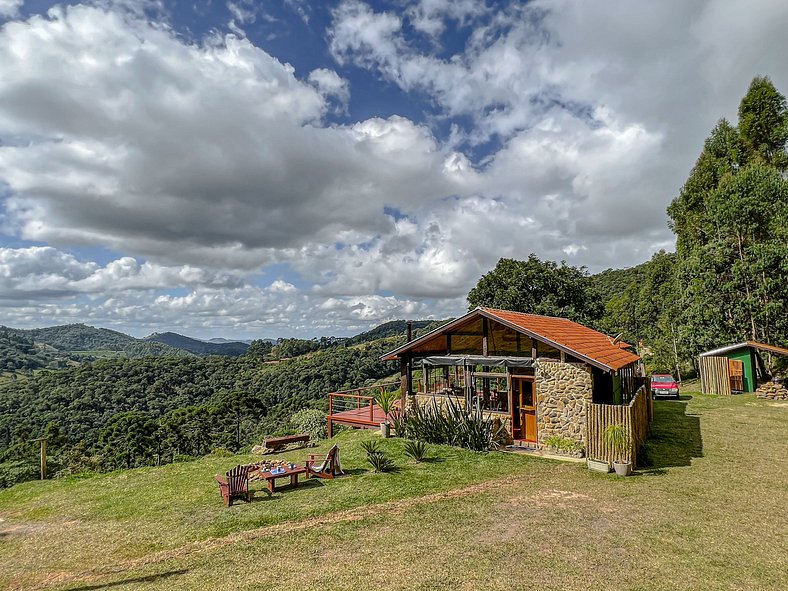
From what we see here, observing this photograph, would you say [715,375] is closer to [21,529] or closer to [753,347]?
[753,347]

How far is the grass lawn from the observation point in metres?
6.12

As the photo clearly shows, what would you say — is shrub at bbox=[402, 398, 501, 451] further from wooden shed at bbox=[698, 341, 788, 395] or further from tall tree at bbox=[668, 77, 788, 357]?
tall tree at bbox=[668, 77, 788, 357]

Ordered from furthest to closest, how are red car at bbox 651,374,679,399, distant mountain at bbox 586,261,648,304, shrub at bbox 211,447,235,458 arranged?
distant mountain at bbox 586,261,648,304 < red car at bbox 651,374,679,399 < shrub at bbox 211,447,235,458

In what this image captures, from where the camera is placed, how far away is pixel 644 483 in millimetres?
9969

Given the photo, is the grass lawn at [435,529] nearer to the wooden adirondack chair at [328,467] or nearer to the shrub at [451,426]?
the wooden adirondack chair at [328,467]

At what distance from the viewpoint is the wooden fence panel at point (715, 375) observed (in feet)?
82.7

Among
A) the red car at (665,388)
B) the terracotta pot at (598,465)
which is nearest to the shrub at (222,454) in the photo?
the terracotta pot at (598,465)

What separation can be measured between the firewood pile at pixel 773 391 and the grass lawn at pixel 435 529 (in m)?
12.8

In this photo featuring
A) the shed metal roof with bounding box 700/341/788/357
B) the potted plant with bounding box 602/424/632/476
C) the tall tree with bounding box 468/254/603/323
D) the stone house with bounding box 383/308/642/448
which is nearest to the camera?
the potted plant with bounding box 602/424/632/476

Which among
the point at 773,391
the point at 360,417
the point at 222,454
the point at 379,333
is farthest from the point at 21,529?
the point at 379,333

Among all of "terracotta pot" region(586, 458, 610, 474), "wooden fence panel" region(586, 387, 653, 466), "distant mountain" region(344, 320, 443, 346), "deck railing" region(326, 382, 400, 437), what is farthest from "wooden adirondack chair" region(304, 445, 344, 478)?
"distant mountain" region(344, 320, 443, 346)

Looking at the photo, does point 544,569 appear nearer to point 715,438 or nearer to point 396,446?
point 396,446

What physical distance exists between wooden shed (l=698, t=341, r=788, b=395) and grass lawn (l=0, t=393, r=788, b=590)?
15.1 m

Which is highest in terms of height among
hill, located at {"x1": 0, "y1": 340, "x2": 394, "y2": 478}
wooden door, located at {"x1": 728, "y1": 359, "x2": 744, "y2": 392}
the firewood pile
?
wooden door, located at {"x1": 728, "y1": 359, "x2": 744, "y2": 392}
